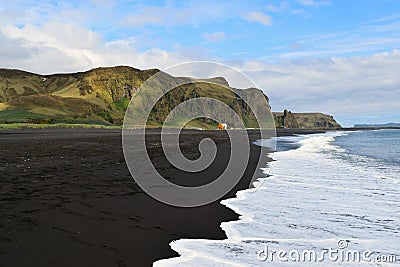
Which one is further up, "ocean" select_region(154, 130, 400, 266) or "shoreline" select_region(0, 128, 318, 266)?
"shoreline" select_region(0, 128, 318, 266)

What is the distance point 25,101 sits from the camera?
170375 millimetres

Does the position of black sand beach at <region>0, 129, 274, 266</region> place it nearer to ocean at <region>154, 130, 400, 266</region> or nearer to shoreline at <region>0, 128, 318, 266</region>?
shoreline at <region>0, 128, 318, 266</region>

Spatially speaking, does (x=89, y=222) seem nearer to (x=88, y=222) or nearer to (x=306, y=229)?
(x=88, y=222)

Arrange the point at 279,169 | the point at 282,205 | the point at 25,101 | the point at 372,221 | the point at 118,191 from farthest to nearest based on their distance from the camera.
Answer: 1. the point at 25,101
2. the point at 279,169
3. the point at 118,191
4. the point at 282,205
5. the point at 372,221

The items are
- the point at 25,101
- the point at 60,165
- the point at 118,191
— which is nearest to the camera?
the point at 118,191

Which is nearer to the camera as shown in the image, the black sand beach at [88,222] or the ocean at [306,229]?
the black sand beach at [88,222]

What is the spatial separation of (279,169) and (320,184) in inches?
233

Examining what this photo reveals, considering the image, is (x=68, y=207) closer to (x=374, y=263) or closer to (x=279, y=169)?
(x=374, y=263)

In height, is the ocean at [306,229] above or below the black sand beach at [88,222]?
below

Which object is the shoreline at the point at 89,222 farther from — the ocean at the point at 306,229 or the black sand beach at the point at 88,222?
the ocean at the point at 306,229

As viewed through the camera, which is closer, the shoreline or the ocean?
the shoreline

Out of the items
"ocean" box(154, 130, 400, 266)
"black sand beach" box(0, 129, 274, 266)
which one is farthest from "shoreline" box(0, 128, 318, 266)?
"ocean" box(154, 130, 400, 266)

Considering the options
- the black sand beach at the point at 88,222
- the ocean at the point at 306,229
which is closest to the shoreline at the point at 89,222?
the black sand beach at the point at 88,222

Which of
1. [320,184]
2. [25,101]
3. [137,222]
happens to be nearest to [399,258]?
[137,222]
